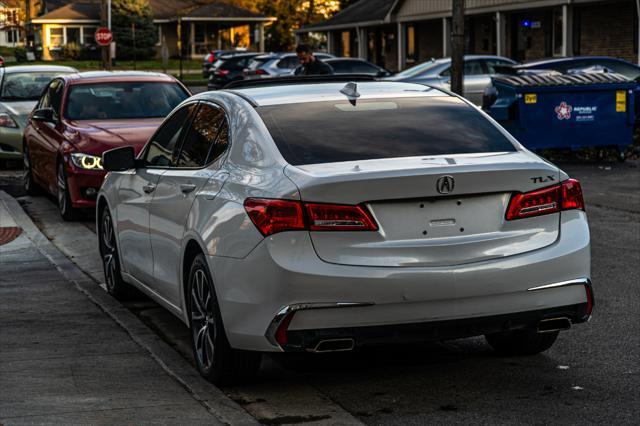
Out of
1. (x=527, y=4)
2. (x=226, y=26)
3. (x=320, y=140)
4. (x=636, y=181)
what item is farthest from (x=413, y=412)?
(x=226, y=26)

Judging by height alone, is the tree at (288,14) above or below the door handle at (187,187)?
above

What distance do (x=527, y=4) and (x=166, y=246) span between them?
3533 centimetres

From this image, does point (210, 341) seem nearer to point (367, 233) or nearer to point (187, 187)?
point (187, 187)

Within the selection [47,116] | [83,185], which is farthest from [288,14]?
[83,185]

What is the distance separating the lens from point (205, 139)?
7.07 metres

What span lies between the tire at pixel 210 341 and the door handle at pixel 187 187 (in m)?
0.45

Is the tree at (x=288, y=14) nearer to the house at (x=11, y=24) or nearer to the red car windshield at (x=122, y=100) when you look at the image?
the house at (x=11, y=24)

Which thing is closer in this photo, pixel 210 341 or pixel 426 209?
pixel 426 209

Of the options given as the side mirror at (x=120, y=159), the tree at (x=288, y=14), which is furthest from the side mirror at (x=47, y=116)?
the tree at (x=288, y=14)

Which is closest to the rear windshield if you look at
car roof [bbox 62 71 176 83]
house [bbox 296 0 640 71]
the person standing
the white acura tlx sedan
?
the white acura tlx sedan

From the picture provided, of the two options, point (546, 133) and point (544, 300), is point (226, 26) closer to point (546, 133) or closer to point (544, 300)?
point (546, 133)

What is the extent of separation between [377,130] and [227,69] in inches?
1710

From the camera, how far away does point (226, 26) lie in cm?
9162

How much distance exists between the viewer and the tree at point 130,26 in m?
83.9
